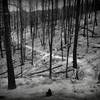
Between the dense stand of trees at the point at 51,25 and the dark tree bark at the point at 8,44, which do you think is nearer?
the dark tree bark at the point at 8,44

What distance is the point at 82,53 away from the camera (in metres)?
18.3

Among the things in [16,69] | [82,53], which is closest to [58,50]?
[82,53]

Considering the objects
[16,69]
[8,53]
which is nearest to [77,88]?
[8,53]

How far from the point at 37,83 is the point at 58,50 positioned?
11.7 m

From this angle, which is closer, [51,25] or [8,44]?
[8,44]

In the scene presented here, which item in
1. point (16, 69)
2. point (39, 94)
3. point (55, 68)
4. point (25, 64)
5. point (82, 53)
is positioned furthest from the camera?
point (25, 64)

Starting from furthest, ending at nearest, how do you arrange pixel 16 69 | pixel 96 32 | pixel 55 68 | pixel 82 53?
pixel 96 32, pixel 16 69, pixel 82 53, pixel 55 68

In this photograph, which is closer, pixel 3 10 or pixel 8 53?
pixel 3 10

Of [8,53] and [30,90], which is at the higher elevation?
[8,53]

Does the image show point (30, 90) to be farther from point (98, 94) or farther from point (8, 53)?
point (98, 94)

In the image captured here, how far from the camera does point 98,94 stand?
336 inches

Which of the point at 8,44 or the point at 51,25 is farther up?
the point at 51,25

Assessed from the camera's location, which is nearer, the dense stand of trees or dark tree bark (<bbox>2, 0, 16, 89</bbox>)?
dark tree bark (<bbox>2, 0, 16, 89</bbox>)

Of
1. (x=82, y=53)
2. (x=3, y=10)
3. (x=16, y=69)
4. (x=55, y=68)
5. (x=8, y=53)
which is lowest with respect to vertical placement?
(x=16, y=69)
